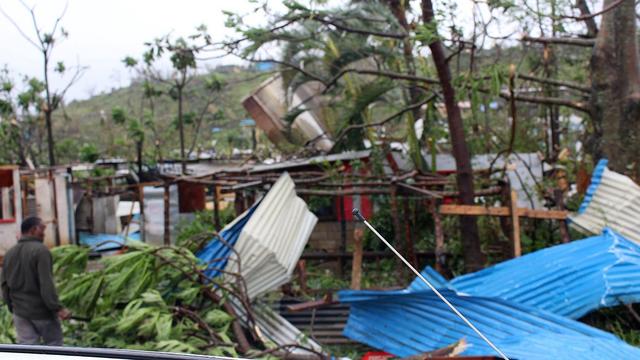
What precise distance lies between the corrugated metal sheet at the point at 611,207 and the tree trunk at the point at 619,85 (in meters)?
1.80

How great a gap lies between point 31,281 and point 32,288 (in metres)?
0.06

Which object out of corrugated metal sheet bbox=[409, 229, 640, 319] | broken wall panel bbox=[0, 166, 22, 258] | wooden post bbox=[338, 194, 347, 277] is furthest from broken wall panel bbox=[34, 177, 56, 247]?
corrugated metal sheet bbox=[409, 229, 640, 319]

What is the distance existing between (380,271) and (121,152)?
17.8 meters

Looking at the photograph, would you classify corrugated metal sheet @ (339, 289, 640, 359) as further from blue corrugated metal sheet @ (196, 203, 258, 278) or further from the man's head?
the man's head

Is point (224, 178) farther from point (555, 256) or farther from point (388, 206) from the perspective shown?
point (555, 256)

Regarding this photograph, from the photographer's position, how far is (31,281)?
6.03 metres

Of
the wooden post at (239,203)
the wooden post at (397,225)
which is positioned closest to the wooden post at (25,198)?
the wooden post at (239,203)

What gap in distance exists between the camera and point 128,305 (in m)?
6.75

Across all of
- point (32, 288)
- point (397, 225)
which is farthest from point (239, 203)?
point (32, 288)

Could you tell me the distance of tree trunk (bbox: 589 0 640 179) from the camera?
10000mm

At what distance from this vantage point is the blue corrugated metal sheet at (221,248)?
767 cm

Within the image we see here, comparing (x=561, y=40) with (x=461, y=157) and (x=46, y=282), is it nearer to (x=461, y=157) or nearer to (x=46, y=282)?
(x=461, y=157)

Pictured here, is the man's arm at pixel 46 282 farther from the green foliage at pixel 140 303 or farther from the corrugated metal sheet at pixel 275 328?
the corrugated metal sheet at pixel 275 328

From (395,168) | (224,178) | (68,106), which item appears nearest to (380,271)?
(395,168)
